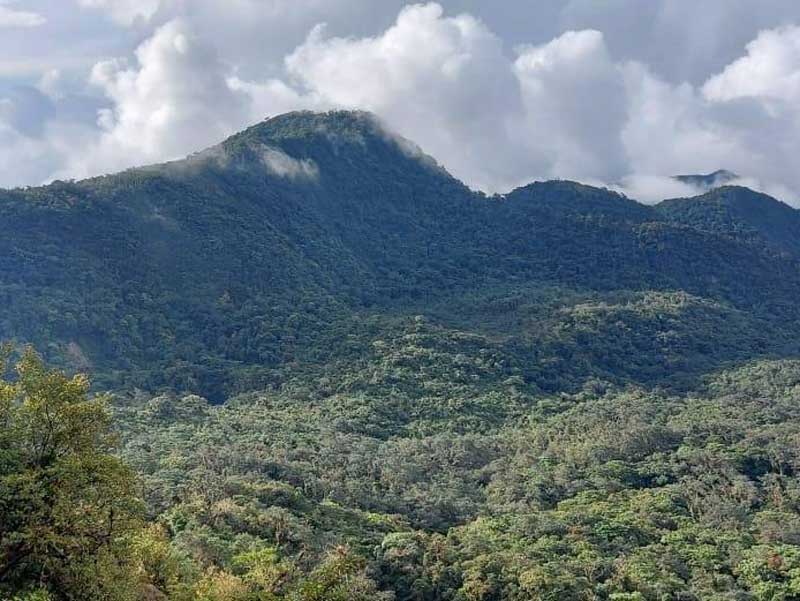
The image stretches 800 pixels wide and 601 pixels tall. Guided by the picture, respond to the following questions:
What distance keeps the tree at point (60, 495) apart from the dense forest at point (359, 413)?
76mm

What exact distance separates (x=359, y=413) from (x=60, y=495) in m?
81.6

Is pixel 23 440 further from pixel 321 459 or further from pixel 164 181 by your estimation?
pixel 164 181

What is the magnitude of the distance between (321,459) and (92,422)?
5791 cm

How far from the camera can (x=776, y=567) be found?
179 feet

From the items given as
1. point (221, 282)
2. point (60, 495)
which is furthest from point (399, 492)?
point (221, 282)

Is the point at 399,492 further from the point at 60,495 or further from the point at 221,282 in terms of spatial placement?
the point at 221,282

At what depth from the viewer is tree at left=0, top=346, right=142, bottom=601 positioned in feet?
72.7

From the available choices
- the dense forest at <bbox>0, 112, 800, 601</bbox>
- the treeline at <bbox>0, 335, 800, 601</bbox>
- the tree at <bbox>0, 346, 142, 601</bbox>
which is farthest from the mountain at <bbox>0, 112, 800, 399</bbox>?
the tree at <bbox>0, 346, 142, 601</bbox>

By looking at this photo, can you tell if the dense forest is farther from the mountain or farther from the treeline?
the mountain

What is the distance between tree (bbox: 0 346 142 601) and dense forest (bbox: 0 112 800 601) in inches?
3.0

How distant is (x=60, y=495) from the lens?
22484 mm

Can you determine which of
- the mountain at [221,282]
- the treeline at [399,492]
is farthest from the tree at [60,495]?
the mountain at [221,282]

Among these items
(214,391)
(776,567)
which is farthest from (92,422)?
(214,391)

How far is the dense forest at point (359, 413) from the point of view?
25.8 metres
